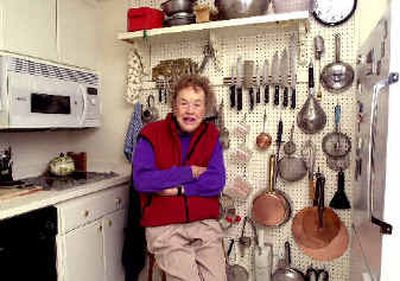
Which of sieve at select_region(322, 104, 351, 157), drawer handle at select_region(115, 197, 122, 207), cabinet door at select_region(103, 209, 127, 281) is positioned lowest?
cabinet door at select_region(103, 209, 127, 281)

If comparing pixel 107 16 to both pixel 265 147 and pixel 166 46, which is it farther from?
pixel 265 147

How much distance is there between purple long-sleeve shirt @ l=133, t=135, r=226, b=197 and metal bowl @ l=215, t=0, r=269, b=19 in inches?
29.4

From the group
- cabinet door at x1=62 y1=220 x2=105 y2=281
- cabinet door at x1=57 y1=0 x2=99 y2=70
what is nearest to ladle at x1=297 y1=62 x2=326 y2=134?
cabinet door at x1=62 y1=220 x2=105 y2=281

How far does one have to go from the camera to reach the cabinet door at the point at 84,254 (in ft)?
5.98

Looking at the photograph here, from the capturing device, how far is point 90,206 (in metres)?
2.00

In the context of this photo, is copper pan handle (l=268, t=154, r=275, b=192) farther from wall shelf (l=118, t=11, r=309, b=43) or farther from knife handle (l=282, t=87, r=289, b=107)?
wall shelf (l=118, t=11, r=309, b=43)

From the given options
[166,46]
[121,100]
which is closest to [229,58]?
[166,46]

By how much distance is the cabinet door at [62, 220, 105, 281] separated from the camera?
1.82 m

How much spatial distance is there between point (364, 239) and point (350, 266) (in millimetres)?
601

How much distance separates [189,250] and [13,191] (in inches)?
36.7

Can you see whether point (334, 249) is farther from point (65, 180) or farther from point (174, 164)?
point (65, 180)

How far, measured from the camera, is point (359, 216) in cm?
164

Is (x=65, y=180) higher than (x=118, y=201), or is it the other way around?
(x=65, y=180)

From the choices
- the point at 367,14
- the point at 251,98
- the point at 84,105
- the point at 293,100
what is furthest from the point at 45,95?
the point at 367,14
